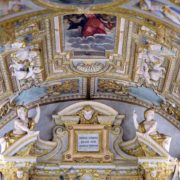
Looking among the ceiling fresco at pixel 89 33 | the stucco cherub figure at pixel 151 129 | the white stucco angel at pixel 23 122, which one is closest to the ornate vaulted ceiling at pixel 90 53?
the ceiling fresco at pixel 89 33

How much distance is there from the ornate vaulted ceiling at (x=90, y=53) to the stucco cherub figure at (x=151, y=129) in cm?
69

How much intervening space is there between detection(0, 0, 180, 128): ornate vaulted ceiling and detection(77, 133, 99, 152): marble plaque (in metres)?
1.54

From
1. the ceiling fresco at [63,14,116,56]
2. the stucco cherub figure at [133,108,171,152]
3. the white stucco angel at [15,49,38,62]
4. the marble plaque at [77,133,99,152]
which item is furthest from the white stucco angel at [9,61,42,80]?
the stucco cherub figure at [133,108,171,152]

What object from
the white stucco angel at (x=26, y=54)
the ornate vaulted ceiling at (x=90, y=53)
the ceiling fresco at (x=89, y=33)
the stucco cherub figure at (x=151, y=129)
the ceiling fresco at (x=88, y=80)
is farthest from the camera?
the stucco cherub figure at (x=151, y=129)

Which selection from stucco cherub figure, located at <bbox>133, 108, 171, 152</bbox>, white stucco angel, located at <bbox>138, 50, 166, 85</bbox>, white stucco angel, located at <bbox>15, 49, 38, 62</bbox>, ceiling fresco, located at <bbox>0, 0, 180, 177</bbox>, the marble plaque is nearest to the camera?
ceiling fresco, located at <bbox>0, 0, 180, 177</bbox>

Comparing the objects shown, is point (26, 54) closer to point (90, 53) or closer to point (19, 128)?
point (90, 53)

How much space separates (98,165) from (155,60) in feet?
12.0

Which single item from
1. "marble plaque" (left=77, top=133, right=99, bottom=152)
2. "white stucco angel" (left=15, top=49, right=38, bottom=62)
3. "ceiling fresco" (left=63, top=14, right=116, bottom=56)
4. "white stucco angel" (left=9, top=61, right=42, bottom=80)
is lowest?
"marble plaque" (left=77, top=133, right=99, bottom=152)

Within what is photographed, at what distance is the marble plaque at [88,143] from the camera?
17.4 metres

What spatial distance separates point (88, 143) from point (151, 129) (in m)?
1.94

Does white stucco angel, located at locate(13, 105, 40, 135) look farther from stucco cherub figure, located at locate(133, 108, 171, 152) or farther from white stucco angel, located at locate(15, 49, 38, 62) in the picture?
stucco cherub figure, located at locate(133, 108, 171, 152)

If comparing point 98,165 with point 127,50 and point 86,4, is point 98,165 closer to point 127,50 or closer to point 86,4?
point 127,50

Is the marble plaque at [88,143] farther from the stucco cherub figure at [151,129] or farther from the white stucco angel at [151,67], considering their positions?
the white stucco angel at [151,67]

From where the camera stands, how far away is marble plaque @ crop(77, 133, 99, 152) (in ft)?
57.2
